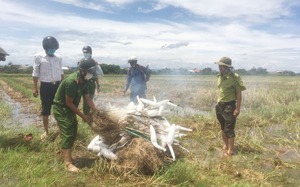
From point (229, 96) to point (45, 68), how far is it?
126 inches

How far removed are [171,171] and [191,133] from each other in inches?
127

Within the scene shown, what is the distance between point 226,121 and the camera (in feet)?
19.0

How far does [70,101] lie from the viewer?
4555 millimetres

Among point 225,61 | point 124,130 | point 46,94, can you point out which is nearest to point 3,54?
point 46,94

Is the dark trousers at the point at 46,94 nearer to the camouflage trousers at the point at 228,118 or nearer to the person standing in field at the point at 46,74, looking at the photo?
the person standing in field at the point at 46,74

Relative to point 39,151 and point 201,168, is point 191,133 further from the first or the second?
point 39,151

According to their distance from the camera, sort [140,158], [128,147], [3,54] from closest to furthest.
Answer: [140,158]
[128,147]
[3,54]

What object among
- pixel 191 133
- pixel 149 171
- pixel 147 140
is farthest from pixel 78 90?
pixel 191 133

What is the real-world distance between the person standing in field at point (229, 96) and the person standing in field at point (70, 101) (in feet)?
7.31

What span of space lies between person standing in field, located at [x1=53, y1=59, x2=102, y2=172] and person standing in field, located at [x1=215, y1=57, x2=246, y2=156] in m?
2.23

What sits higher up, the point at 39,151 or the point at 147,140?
the point at 147,140

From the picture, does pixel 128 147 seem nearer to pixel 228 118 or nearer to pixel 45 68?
pixel 228 118

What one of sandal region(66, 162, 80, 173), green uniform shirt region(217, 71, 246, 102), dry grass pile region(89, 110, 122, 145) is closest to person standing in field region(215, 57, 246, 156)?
green uniform shirt region(217, 71, 246, 102)

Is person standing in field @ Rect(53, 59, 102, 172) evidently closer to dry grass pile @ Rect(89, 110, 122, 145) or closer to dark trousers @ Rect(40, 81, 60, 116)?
dry grass pile @ Rect(89, 110, 122, 145)
